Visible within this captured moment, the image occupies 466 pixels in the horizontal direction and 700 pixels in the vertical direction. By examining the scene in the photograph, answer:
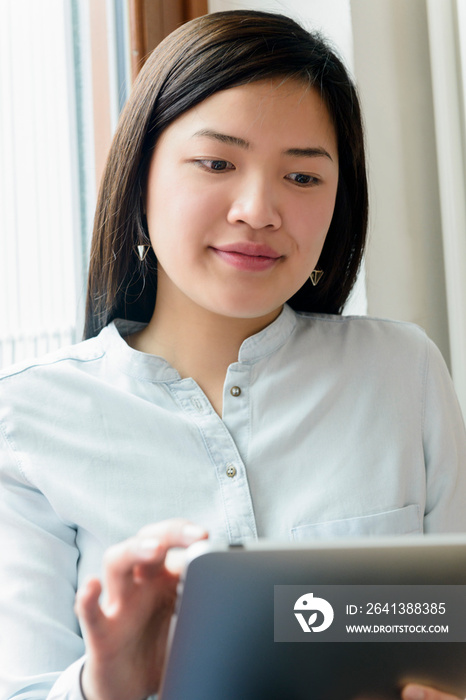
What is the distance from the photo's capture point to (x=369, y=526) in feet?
3.29

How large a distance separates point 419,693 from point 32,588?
0.49m

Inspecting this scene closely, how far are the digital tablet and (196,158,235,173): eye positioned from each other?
56cm

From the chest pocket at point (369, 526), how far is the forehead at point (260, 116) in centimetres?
50

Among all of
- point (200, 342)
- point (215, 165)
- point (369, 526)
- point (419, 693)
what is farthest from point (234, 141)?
point (419, 693)

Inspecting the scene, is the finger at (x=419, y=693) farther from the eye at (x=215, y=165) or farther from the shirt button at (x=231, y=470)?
the eye at (x=215, y=165)

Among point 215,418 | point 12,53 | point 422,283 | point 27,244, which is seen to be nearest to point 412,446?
point 215,418

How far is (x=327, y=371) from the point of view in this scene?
3.67ft

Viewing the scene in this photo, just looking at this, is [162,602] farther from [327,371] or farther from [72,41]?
[72,41]

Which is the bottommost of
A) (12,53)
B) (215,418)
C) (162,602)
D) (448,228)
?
(162,602)

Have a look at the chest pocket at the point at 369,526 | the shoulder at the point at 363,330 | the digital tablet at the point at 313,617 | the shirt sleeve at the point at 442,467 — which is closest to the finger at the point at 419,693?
the digital tablet at the point at 313,617

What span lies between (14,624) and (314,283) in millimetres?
670

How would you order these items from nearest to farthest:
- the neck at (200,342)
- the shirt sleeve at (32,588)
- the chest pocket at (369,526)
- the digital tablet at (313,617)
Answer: the digital tablet at (313,617)
the shirt sleeve at (32,588)
the chest pocket at (369,526)
the neck at (200,342)

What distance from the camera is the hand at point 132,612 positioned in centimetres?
56

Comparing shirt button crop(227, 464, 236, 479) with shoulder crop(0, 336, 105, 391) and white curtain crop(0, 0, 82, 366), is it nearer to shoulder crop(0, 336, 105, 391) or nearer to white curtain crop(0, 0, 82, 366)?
shoulder crop(0, 336, 105, 391)
